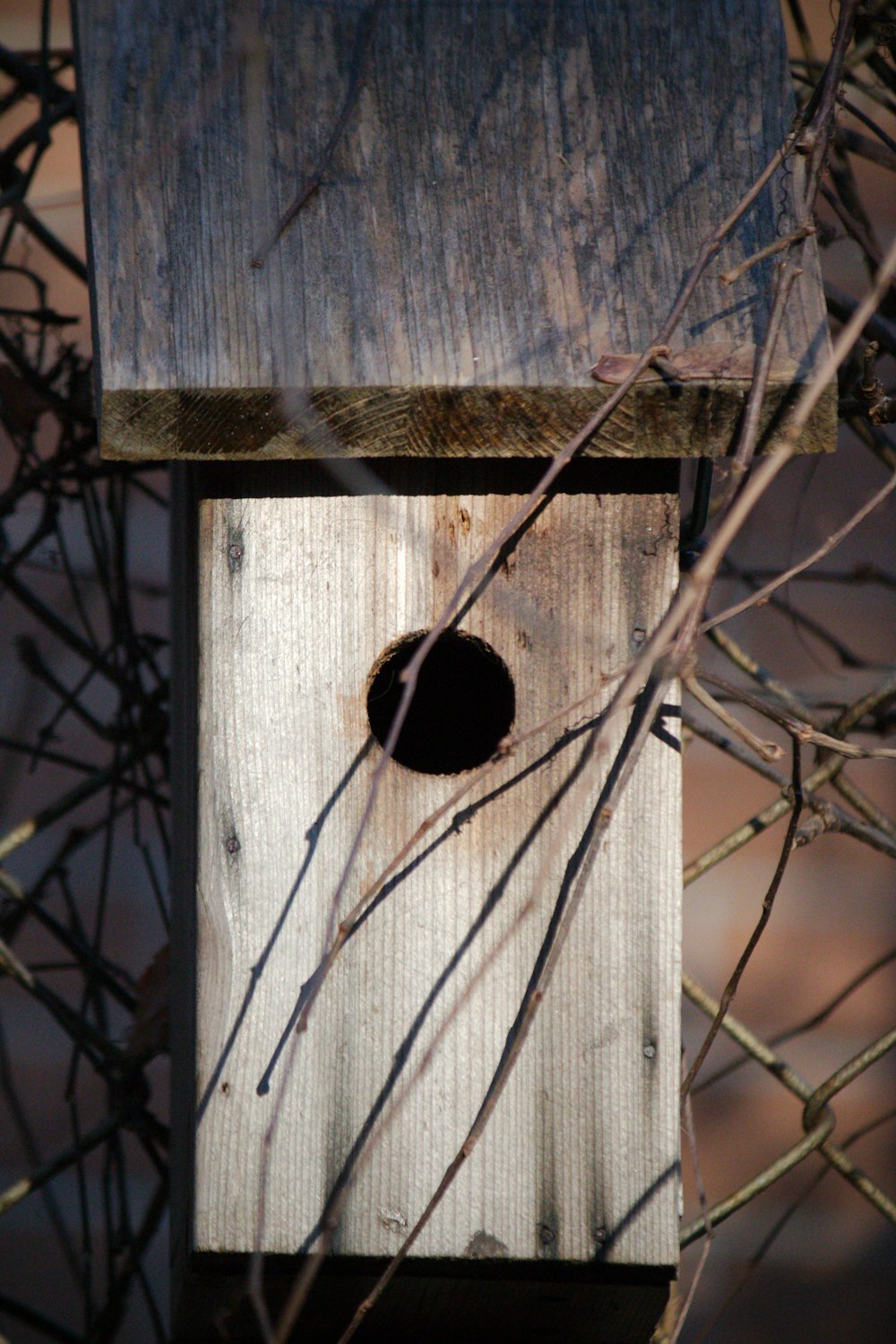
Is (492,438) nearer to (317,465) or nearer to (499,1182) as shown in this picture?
(317,465)

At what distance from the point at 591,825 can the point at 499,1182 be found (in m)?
0.29

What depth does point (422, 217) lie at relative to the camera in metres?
1.13

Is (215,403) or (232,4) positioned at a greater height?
(232,4)

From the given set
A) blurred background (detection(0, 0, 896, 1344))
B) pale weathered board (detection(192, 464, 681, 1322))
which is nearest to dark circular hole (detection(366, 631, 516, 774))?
pale weathered board (detection(192, 464, 681, 1322))

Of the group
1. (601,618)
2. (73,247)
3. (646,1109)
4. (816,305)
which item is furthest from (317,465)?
(73,247)

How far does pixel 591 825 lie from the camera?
108cm

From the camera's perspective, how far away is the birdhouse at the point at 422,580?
1.06 m

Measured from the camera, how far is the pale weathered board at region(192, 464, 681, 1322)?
1087mm

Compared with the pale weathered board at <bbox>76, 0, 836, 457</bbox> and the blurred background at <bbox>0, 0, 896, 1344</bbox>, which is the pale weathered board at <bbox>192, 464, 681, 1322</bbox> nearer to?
the pale weathered board at <bbox>76, 0, 836, 457</bbox>

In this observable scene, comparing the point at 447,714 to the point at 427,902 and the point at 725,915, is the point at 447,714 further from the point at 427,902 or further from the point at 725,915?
the point at 725,915

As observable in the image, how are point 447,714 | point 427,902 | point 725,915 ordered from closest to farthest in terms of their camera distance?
point 427,902
point 447,714
point 725,915

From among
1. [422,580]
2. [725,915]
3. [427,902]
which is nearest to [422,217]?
[422,580]

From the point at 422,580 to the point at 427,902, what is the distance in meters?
0.25

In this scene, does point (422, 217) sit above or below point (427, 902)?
above
